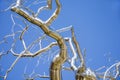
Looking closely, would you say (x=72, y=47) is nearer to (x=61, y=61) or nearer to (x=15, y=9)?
(x=61, y=61)

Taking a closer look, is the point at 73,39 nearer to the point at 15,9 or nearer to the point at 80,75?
the point at 80,75

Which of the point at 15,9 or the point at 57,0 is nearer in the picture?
the point at 15,9

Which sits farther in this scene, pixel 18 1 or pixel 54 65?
pixel 54 65

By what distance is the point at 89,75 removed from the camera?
1.24 metres

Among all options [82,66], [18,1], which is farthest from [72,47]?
[18,1]

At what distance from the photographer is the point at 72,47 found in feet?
4.94

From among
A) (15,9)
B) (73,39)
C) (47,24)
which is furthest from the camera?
(73,39)

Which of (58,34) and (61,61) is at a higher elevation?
(58,34)

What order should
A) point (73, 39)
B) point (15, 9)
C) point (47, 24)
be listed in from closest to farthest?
point (15, 9)
point (47, 24)
point (73, 39)

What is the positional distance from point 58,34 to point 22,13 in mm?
241

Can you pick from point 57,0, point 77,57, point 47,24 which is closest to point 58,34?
point 47,24

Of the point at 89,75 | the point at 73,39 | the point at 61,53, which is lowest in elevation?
the point at 89,75

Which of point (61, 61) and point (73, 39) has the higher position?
point (73, 39)

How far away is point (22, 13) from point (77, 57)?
1.91 ft
